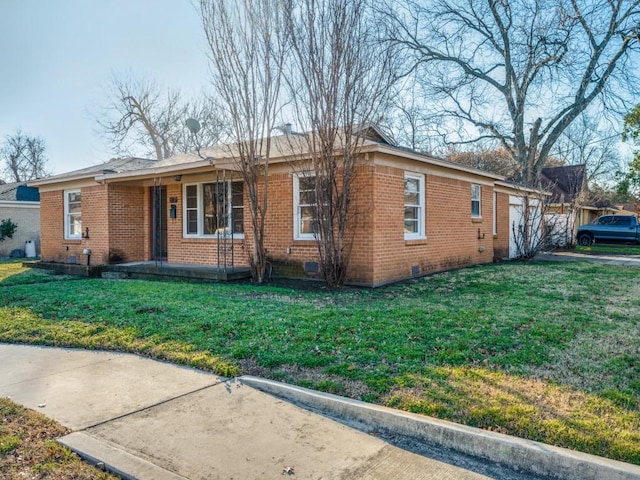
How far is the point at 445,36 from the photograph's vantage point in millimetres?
24578

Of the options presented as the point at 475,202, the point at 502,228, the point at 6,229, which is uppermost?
the point at 475,202

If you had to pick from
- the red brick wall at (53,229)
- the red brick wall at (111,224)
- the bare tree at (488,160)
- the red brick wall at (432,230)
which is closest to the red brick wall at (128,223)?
the red brick wall at (111,224)

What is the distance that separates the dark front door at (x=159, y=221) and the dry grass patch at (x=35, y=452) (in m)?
10.4

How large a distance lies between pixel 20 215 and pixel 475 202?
22.0 meters

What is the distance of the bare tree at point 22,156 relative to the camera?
44.2 meters

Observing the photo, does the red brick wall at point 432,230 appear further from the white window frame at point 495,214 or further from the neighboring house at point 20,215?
the neighboring house at point 20,215

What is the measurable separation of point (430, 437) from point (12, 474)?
8.99 feet

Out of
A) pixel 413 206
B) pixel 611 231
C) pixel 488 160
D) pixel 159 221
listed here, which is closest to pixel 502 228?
pixel 413 206

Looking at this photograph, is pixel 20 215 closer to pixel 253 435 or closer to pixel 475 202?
pixel 475 202

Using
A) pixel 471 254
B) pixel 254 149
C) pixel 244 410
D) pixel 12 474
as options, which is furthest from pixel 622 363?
pixel 471 254

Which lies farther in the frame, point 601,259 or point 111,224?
point 601,259

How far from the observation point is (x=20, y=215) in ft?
76.8

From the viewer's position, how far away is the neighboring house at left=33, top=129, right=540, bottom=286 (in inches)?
394

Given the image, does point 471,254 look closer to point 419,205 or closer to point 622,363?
point 419,205
